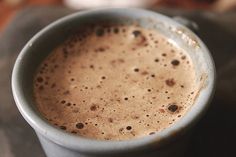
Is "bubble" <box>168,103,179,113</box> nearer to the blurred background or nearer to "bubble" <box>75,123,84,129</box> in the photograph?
"bubble" <box>75,123,84,129</box>

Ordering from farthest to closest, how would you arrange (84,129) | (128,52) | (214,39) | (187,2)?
(187,2) → (214,39) → (128,52) → (84,129)

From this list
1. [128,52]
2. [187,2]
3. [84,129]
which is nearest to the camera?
[84,129]

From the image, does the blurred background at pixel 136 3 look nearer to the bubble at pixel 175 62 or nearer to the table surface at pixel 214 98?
the table surface at pixel 214 98

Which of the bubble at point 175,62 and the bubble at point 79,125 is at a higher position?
the bubble at point 175,62

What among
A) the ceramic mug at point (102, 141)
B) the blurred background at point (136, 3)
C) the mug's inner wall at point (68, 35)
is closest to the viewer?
the ceramic mug at point (102, 141)

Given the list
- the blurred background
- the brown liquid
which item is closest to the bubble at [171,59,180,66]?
the brown liquid

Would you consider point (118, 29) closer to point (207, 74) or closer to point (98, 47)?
point (98, 47)

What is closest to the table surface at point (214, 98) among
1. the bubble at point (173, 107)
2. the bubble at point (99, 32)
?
the bubble at point (173, 107)

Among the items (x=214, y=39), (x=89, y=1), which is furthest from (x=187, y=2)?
(x=214, y=39)
